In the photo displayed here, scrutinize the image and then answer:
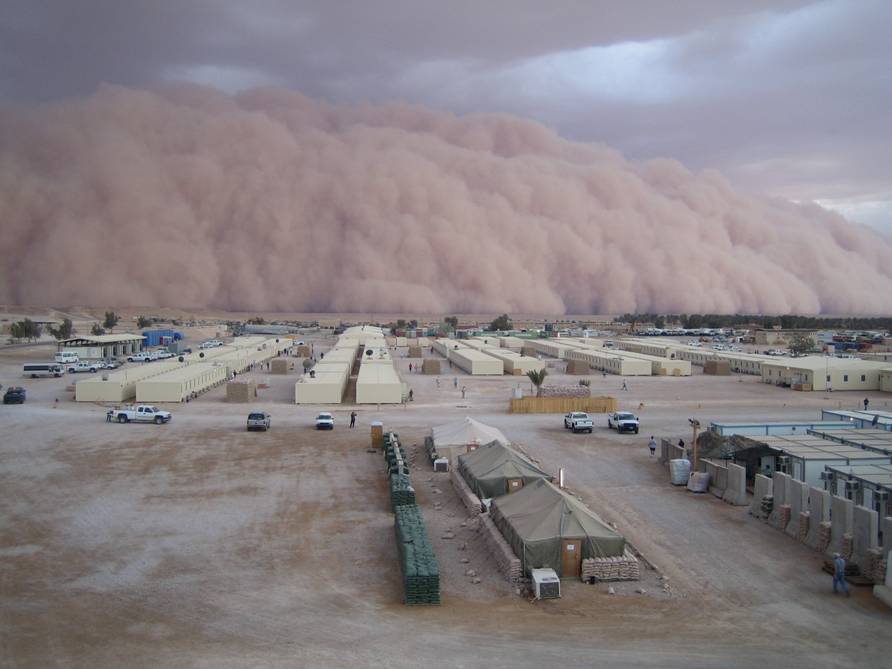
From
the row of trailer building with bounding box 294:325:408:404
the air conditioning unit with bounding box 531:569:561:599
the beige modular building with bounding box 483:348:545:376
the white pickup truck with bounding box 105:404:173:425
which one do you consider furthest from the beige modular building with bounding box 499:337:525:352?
the air conditioning unit with bounding box 531:569:561:599

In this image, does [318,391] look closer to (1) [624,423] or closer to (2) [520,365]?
(1) [624,423]

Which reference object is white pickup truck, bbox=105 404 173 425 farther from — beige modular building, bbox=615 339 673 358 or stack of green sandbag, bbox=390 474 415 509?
beige modular building, bbox=615 339 673 358

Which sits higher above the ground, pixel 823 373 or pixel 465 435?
pixel 823 373

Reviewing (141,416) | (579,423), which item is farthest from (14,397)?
(579,423)

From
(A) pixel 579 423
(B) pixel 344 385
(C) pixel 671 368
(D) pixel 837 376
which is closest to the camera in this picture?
(A) pixel 579 423

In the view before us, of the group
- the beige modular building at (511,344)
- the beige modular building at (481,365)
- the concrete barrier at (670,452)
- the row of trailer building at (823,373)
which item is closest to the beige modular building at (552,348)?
the beige modular building at (511,344)

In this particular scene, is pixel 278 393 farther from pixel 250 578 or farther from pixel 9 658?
pixel 9 658

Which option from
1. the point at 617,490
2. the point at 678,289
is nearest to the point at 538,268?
the point at 678,289
